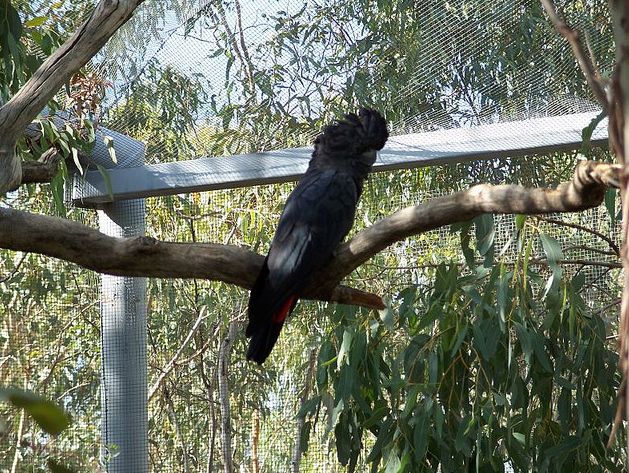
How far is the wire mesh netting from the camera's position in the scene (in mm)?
2020

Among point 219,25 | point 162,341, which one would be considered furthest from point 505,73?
point 162,341

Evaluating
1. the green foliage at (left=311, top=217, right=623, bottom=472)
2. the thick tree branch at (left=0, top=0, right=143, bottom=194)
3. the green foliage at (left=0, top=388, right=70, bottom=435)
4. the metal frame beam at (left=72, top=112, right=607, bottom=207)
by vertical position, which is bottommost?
the green foliage at (left=0, top=388, right=70, bottom=435)

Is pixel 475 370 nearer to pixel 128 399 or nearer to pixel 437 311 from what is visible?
pixel 437 311

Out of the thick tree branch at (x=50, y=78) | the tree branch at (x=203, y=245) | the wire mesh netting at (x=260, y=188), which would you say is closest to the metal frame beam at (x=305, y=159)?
the wire mesh netting at (x=260, y=188)

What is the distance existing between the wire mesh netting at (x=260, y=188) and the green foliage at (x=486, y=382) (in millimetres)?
115

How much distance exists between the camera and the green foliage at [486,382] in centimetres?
185

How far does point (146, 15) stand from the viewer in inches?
87.4

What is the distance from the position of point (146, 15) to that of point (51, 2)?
0.28 metres

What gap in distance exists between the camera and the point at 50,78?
147 cm

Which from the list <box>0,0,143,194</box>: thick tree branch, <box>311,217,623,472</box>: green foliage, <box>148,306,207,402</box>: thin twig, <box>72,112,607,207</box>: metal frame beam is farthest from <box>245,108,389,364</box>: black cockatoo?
<box>148,306,207,402</box>: thin twig

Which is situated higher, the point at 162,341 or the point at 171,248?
the point at 162,341

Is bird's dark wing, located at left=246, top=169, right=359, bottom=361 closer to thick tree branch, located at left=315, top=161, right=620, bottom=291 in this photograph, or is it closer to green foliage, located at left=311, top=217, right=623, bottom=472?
thick tree branch, located at left=315, top=161, right=620, bottom=291

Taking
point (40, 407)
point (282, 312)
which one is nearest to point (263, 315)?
point (282, 312)

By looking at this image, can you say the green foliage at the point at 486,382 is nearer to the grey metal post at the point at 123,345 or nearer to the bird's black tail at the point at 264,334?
the bird's black tail at the point at 264,334
